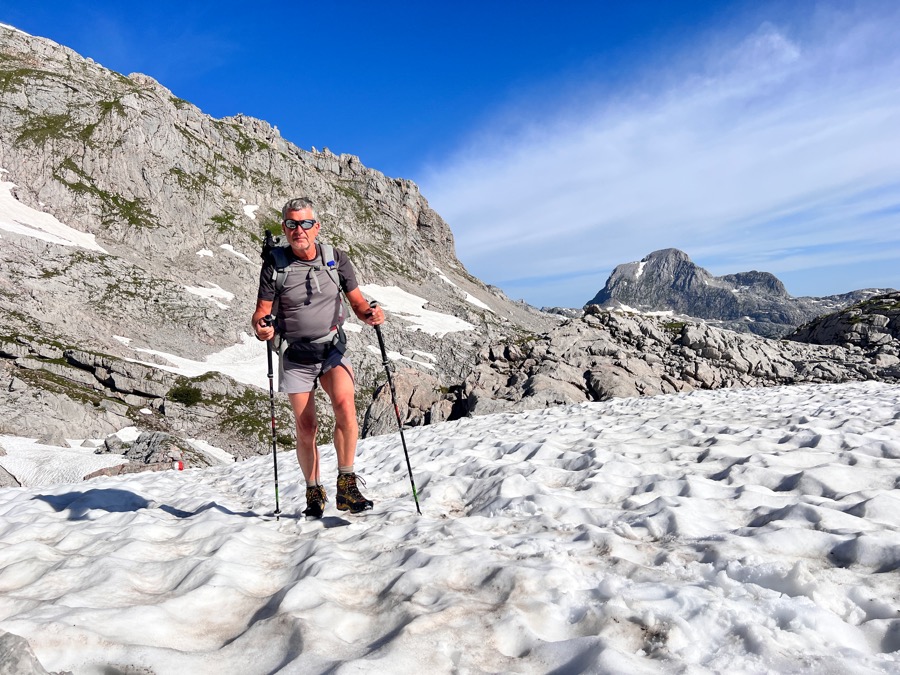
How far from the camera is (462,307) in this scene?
13862 centimetres

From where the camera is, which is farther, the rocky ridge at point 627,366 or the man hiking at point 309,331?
the rocky ridge at point 627,366

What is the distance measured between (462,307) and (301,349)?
13261cm

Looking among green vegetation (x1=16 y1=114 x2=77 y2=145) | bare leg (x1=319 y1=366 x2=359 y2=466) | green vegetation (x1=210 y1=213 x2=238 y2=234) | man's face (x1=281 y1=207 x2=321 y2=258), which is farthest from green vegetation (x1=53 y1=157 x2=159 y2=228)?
bare leg (x1=319 y1=366 x2=359 y2=466)

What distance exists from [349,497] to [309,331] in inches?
95.8

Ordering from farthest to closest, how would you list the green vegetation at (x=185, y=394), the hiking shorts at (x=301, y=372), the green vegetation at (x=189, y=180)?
the green vegetation at (x=189, y=180)
the green vegetation at (x=185, y=394)
the hiking shorts at (x=301, y=372)

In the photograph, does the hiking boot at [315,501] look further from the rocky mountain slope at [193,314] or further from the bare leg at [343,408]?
the rocky mountain slope at [193,314]

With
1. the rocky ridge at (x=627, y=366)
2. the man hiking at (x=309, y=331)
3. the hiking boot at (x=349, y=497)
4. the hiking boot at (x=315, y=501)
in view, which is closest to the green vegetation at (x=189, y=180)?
the rocky ridge at (x=627, y=366)

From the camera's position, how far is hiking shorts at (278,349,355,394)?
6434 mm

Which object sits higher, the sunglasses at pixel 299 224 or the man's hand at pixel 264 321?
the sunglasses at pixel 299 224

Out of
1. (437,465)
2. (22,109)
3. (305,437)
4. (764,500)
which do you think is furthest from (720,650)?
(22,109)

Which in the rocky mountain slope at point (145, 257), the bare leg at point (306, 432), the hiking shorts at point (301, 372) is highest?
the rocky mountain slope at point (145, 257)

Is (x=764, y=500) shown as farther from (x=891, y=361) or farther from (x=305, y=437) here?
(x=891, y=361)

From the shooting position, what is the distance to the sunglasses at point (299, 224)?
6.33 meters

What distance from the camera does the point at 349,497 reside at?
679cm
